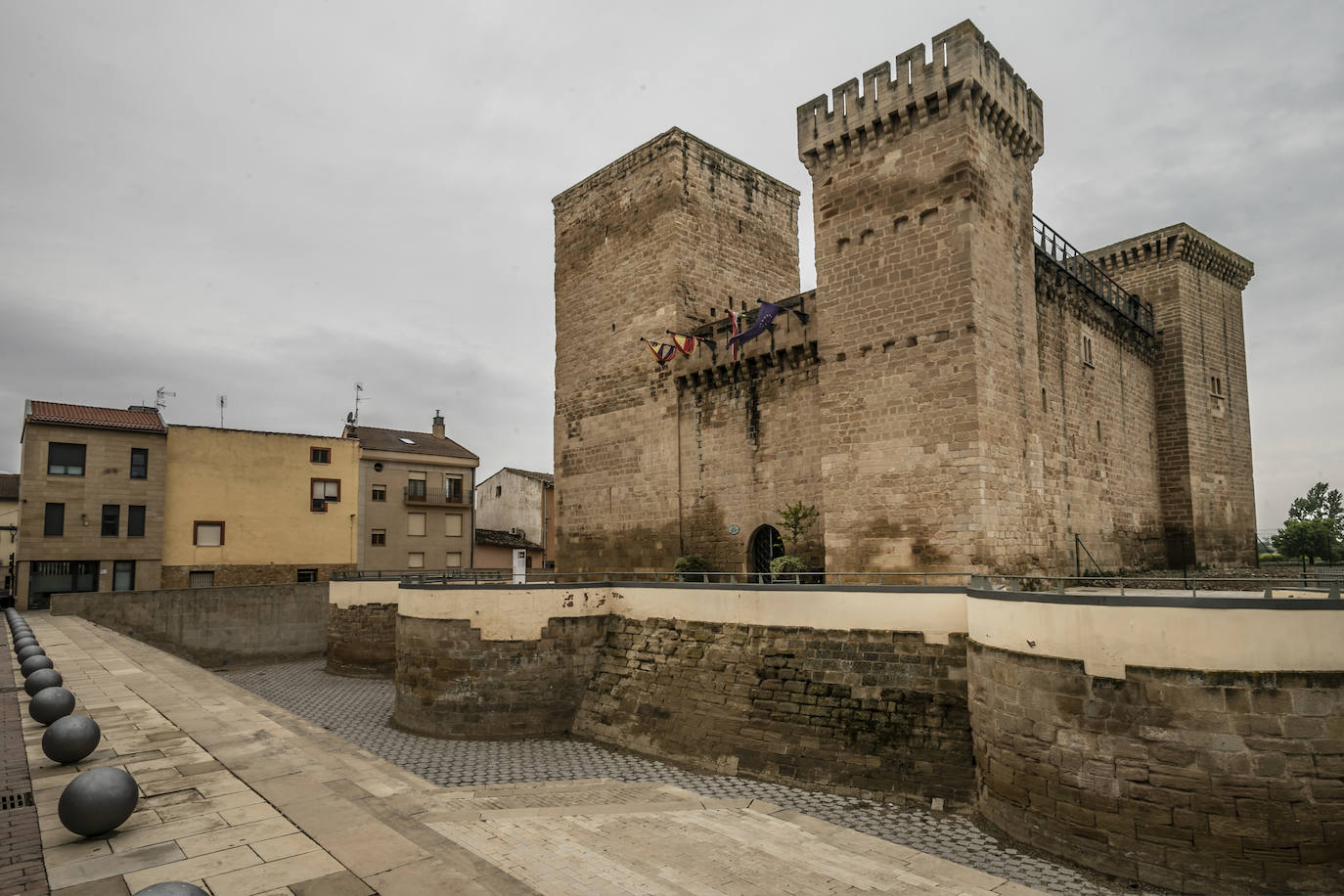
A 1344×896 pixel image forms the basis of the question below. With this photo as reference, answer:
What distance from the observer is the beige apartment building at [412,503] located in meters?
39.5

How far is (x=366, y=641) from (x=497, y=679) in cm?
1107

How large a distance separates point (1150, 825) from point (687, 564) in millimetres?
14049

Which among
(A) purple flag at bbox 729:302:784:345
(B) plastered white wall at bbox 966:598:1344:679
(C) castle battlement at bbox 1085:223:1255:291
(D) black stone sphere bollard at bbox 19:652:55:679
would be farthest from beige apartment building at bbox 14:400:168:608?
(C) castle battlement at bbox 1085:223:1255:291

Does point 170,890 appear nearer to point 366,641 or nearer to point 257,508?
point 366,641

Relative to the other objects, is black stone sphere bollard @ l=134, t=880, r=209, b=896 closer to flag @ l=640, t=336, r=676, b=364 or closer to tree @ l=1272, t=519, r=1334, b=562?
flag @ l=640, t=336, r=676, b=364

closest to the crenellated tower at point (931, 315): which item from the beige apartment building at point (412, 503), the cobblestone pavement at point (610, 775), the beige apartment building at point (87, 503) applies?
the cobblestone pavement at point (610, 775)

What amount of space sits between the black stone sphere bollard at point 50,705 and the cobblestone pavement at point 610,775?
6.58m

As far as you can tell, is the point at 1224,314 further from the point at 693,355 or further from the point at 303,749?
the point at 303,749

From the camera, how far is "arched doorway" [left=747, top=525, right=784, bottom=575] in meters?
22.1

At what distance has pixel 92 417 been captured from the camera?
32969 millimetres

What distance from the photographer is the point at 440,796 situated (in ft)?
37.2

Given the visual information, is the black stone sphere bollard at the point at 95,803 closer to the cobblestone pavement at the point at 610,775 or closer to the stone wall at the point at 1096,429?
the cobblestone pavement at the point at 610,775

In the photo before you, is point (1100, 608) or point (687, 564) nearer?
point (1100, 608)

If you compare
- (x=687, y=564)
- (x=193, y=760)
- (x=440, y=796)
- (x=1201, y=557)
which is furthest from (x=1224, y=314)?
(x=193, y=760)
